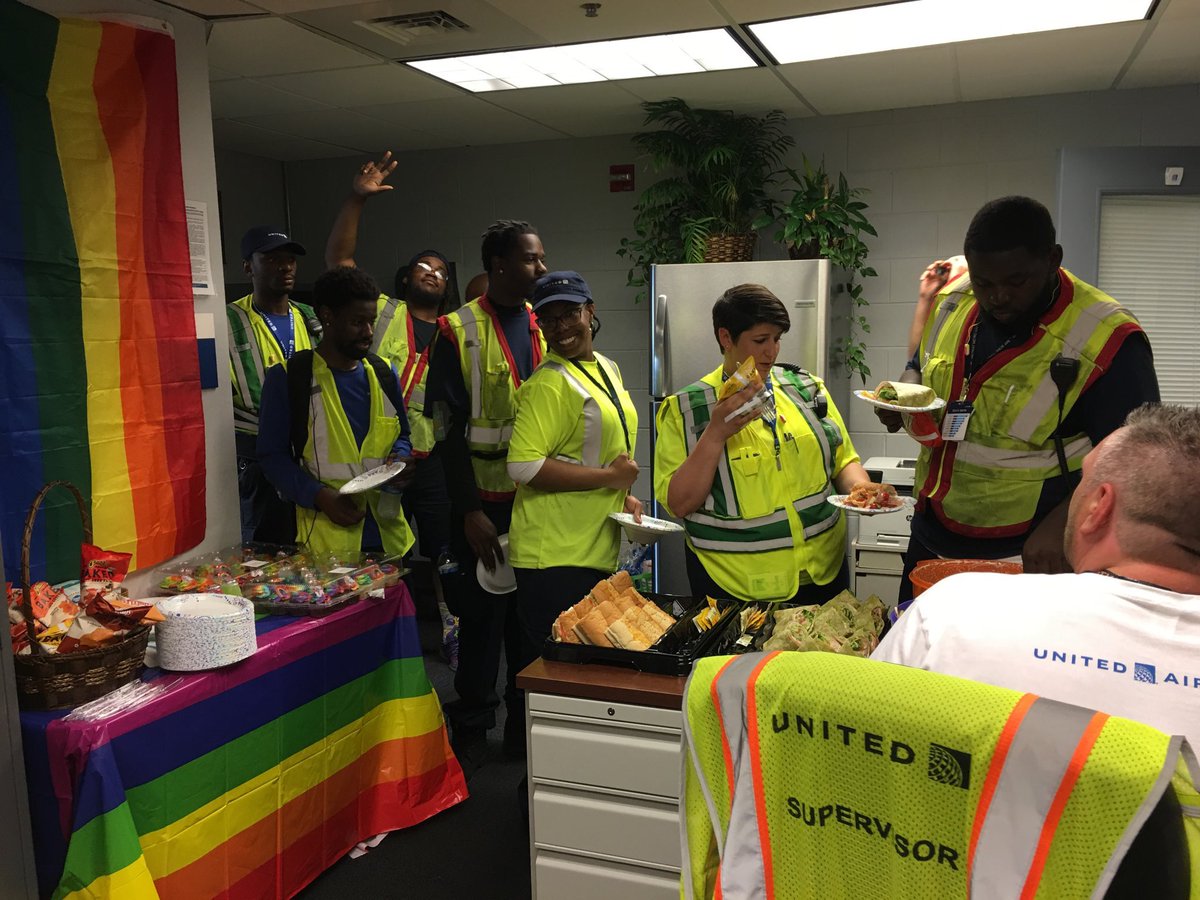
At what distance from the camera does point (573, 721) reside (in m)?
2.00

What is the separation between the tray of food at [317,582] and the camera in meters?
2.57

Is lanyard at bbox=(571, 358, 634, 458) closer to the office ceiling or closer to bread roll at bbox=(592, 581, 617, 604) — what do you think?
bread roll at bbox=(592, 581, 617, 604)

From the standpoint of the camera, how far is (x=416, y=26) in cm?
312

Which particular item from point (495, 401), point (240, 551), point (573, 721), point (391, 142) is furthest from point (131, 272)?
point (391, 142)

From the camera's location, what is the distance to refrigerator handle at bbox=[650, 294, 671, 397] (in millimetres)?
4594

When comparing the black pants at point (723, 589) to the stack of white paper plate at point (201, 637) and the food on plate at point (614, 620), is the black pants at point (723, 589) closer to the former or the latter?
the food on plate at point (614, 620)

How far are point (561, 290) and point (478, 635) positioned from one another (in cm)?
135

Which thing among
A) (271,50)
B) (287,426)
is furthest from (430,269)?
(287,426)

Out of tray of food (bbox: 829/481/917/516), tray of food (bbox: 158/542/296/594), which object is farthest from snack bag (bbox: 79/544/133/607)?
tray of food (bbox: 829/481/917/516)

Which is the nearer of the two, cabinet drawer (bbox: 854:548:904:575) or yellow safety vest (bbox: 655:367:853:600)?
yellow safety vest (bbox: 655:367:853:600)

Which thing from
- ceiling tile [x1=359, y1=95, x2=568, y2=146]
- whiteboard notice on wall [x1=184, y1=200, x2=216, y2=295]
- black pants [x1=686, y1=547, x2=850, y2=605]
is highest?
ceiling tile [x1=359, y1=95, x2=568, y2=146]

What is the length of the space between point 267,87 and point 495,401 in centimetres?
189

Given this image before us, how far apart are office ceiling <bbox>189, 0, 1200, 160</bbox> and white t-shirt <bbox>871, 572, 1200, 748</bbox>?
2.27 m

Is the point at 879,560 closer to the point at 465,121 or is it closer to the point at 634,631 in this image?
the point at 634,631
